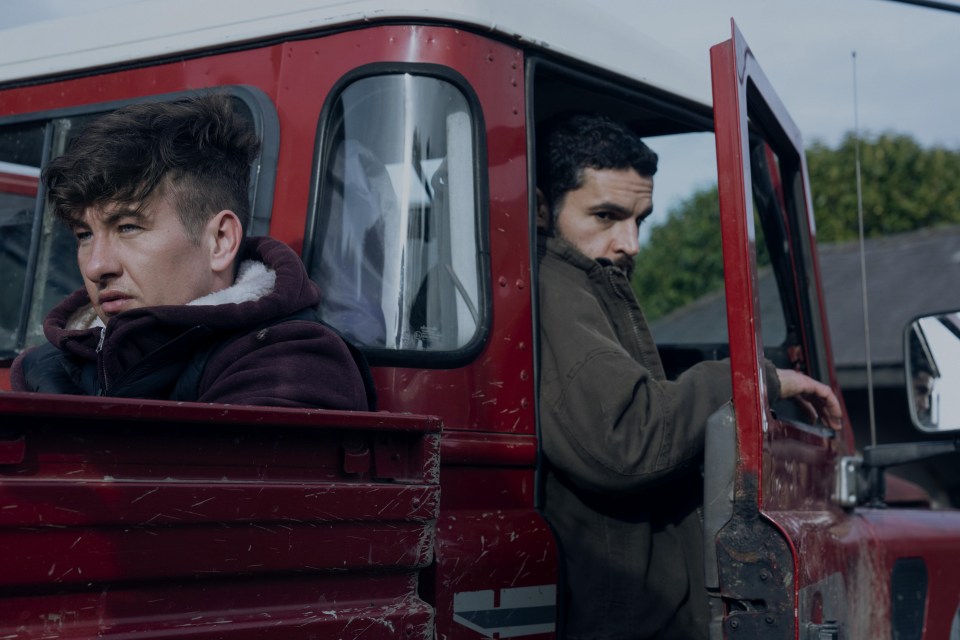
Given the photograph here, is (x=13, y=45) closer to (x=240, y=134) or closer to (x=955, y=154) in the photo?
(x=240, y=134)

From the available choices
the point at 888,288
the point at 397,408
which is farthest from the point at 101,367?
the point at 888,288

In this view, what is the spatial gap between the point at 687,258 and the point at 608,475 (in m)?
22.6

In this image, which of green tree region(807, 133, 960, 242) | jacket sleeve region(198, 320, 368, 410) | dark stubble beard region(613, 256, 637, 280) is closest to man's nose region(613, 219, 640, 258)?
A: dark stubble beard region(613, 256, 637, 280)

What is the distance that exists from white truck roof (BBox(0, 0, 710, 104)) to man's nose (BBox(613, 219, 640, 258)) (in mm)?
373

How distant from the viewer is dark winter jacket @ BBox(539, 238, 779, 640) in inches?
94.7

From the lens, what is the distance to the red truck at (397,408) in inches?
58.3

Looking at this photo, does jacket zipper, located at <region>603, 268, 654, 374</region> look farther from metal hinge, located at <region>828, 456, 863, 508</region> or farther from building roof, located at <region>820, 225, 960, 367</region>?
building roof, located at <region>820, 225, 960, 367</region>

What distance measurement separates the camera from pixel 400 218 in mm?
2385

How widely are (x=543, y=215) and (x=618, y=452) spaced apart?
0.90 metres

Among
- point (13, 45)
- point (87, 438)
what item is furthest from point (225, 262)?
point (13, 45)

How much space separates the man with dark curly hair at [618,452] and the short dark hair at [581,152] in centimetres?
33

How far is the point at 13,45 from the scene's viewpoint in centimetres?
307

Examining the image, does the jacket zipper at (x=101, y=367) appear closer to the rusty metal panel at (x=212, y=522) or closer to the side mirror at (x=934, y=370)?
the rusty metal panel at (x=212, y=522)

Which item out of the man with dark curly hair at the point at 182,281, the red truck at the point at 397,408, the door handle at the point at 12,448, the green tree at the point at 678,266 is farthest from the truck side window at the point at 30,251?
the green tree at the point at 678,266
